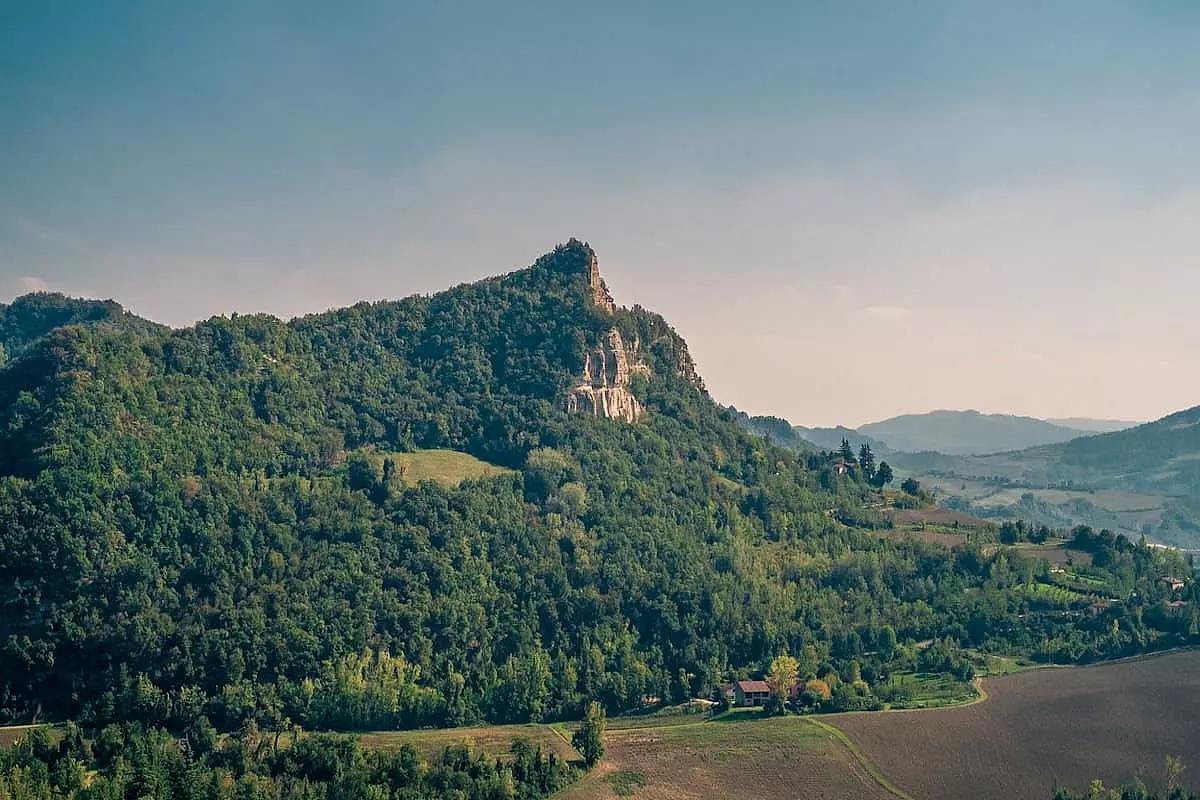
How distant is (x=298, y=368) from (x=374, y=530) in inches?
1354

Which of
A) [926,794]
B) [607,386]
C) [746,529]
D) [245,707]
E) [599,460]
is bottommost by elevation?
[926,794]

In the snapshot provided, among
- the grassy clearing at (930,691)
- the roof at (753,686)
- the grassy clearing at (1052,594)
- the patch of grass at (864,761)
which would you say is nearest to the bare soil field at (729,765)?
the patch of grass at (864,761)

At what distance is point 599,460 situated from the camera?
440 feet

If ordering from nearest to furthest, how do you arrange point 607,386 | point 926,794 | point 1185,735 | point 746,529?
point 926,794 → point 1185,735 → point 746,529 → point 607,386

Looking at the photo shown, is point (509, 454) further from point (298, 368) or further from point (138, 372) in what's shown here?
point (138, 372)

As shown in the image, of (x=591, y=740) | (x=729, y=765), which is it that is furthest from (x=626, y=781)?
(x=729, y=765)

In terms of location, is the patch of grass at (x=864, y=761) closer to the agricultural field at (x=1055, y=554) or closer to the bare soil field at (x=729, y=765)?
the bare soil field at (x=729, y=765)

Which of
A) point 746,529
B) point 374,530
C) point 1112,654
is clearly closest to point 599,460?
point 746,529

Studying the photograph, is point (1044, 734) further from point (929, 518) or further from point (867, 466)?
point (867, 466)

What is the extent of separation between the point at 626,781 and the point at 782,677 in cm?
2494

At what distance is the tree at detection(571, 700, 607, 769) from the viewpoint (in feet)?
269

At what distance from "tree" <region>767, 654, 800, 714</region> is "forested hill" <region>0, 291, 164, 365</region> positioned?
11285 cm

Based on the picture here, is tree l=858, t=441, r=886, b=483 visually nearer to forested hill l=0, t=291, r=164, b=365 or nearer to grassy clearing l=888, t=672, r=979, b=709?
grassy clearing l=888, t=672, r=979, b=709

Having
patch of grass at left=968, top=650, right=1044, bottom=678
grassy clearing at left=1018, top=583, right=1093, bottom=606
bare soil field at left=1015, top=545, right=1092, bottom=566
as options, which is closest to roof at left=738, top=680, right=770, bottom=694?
patch of grass at left=968, top=650, right=1044, bottom=678
